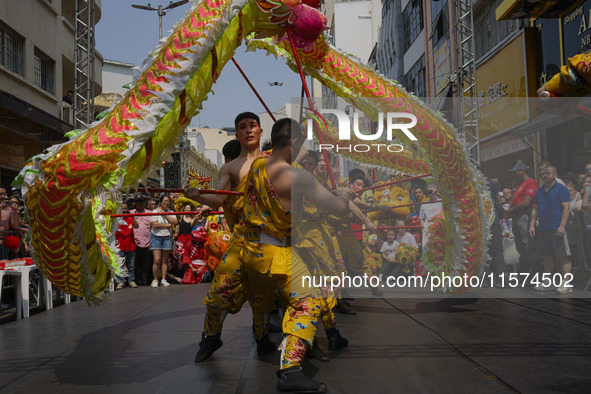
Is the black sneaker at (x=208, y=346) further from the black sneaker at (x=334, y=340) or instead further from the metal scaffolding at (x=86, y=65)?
the metal scaffolding at (x=86, y=65)

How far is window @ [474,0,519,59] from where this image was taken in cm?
1330

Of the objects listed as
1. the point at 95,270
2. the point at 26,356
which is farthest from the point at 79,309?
the point at 95,270

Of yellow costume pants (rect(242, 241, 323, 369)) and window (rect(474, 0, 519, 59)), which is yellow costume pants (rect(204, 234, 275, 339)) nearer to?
yellow costume pants (rect(242, 241, 323, 369))

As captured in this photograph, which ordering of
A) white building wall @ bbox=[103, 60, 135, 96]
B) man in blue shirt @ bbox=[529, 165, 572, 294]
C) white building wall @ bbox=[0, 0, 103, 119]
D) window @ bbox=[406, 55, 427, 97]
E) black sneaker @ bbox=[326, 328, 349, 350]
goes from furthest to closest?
1. white building wall @ bbox=[103, 60, 135, 96]
2. window @ bbox=[406, 55, 427, 97]
3. white building wall @ bbox=[0, 0, 103, 119]
4. man in blue shirt @ bbox=[529, 165, 572, 294]
5. black sneaker @ bbox=[326, 328, 349, 350]

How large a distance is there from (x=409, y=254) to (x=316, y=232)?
3.12m

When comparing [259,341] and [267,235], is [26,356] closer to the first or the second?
[259,341]

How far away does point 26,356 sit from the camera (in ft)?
14.2

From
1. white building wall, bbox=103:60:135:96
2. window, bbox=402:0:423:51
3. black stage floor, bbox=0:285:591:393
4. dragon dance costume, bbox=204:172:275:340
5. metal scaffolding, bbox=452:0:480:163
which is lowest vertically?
black stage floor, bbox=0:285:591:393

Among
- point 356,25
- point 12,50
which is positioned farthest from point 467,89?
point 356,25

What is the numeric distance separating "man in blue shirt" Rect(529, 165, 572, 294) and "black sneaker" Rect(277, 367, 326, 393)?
4.55 metres

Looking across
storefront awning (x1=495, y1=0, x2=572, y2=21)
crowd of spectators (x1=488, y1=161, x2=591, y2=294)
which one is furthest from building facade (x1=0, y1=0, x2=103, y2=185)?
storefront awning (x1=495, y1=0, x2=572, y2=21)

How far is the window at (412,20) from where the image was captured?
21516 mm

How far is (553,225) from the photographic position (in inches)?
276

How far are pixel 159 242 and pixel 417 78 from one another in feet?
50.5
